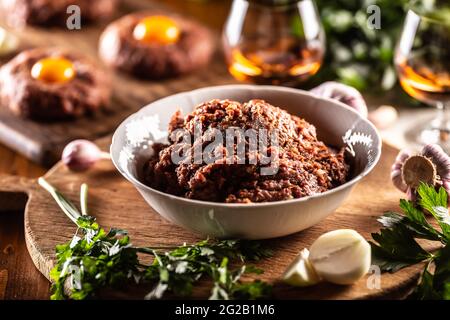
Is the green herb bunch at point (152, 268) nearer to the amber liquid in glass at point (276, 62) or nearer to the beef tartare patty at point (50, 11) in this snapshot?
the amber liquid in glass at point (276, 62)

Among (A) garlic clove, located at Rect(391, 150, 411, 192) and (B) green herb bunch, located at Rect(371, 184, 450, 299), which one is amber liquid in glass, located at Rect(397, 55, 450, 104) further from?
(B) green herb bunch, located at Rect(371, 184, 450, 299)

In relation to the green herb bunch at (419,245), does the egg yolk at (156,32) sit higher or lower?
lower

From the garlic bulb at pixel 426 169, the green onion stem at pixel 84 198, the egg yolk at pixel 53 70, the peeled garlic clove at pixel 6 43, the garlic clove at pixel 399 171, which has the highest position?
the garlic bulb at pixel 426 169

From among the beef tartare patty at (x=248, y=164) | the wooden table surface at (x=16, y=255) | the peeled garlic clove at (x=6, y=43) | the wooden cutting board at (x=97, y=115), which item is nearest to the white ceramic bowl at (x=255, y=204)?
the beef tartare patty at (x=248, y=164)

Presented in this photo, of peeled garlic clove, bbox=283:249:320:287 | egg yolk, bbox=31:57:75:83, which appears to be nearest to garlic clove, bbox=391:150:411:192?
peeled garlic clove, bbox=283:249:320:287

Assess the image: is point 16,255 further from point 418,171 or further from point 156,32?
point 156,32

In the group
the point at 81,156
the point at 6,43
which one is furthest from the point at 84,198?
the point at 6,43
